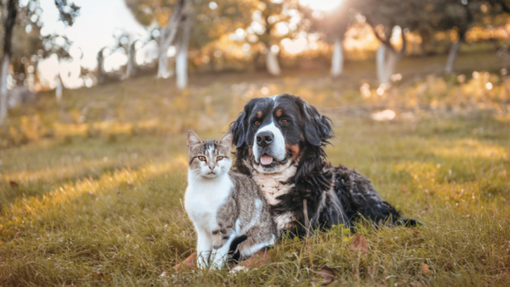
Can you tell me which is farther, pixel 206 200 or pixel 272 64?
pixel 272 64

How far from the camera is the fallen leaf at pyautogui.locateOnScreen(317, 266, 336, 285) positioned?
2123 mm

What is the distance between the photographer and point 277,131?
2.48 metres

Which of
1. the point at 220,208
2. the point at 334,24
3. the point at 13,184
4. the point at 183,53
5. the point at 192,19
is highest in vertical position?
the point at 192,19

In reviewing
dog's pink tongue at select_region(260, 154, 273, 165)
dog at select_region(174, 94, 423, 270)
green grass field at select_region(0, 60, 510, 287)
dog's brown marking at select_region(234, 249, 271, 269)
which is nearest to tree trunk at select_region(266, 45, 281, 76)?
green grass field at select_region(0, 60, 510, 287)

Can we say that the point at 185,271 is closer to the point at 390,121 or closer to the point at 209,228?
the point at 209,228

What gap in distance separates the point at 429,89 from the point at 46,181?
13.0 meters

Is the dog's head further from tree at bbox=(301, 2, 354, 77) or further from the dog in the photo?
tree at bbox=(301, 2, 354, 77)

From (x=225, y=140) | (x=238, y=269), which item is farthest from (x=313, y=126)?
(x=238, y=269)

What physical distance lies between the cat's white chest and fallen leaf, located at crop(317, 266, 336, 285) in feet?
2.65

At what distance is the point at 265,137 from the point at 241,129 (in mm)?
604

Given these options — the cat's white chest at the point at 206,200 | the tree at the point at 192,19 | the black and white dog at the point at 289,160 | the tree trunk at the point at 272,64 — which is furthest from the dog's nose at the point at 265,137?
the tree trunk at the point at 272,64

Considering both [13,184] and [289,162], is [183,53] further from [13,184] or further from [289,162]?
[289,162]

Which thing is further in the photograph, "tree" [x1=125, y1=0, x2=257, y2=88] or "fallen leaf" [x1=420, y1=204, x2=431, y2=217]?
"tree" [x1=125, y1=0, x2=257, y2=88]

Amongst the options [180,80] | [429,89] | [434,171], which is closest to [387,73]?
[429,89]
